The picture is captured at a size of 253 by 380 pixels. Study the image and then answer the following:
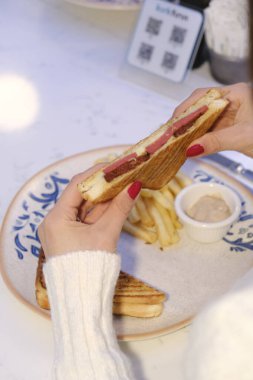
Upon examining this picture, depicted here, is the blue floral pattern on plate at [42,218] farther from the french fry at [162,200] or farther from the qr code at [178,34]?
the qr code at [178,34]

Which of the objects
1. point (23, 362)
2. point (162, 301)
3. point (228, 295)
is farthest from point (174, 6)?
point (228, 295)

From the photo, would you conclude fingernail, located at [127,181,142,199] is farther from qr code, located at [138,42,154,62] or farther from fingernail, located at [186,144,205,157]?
qr code, located at [138,42,154,62]

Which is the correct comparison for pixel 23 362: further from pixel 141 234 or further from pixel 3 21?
pixel 3 21

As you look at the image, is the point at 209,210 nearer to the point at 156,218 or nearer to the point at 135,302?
the point at 156,218

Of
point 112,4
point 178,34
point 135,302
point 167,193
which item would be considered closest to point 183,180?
point 167,193

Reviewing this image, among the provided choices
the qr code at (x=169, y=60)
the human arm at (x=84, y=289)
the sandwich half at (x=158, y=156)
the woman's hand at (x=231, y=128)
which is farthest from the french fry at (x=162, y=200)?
the qr code at (x=169, y=60)

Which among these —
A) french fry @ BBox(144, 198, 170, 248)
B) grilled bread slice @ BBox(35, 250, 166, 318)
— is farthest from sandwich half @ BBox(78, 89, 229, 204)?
grilled bread slice @ BBox(35, 250, 166, 318)

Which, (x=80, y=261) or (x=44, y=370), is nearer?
(x=80, y=261)
